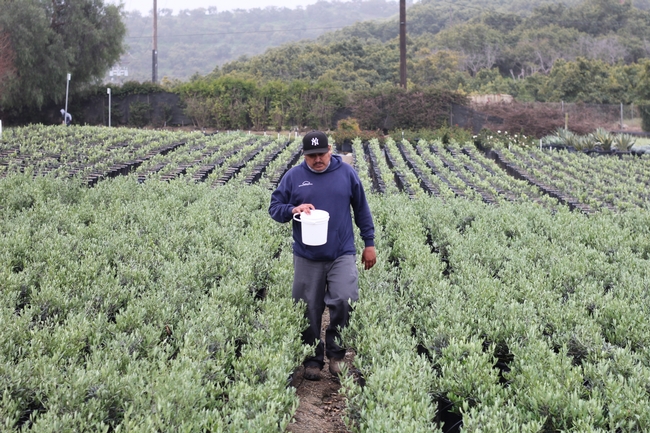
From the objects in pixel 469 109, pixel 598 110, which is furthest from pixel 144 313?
pixel 598 110

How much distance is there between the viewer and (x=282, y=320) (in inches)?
164

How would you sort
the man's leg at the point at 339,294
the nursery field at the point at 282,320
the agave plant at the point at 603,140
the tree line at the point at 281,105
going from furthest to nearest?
the tree line at the point at 281,105
the agave plant at the point at 603,140
the man's leg at the point at 339,294
the nursery field at the point at 282,320

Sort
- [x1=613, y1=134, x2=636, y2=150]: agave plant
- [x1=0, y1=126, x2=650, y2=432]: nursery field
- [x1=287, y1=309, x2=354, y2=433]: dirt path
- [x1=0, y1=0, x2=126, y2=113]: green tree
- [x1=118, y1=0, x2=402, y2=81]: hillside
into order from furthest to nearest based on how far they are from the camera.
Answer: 1. [x1=118, y1=0, x2=402, y2=81]: hillside
2. [x1=0, y1=0, x2=126, y2=113]: green tree
3. [x1=613, y1=134, x2=636, y2=150]: agave plant
4. [x1=287, y1=309, x2=354, y2=433]: dirt path
5. [x1=0, y1=126, x2=650, y2=432]: nursery field

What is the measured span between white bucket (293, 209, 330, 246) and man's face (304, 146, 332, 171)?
0.33 metres

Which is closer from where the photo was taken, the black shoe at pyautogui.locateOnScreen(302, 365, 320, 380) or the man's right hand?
the man's right hand

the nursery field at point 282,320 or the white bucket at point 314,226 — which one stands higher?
the white bucket at point 314,226

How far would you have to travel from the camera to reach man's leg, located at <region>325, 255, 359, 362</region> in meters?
4.28

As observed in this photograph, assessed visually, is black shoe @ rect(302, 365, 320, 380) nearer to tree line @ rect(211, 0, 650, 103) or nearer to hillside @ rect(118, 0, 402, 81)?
tree line @ rect(211, 0, 650, 103)

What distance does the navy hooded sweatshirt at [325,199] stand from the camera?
13.9ft

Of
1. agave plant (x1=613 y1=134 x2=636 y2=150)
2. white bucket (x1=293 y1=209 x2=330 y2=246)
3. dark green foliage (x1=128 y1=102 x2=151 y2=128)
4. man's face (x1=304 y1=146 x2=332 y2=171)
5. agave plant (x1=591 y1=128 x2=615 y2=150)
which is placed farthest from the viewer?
dark green foliage (x1=128 y1=102 x2=151 y2=128)

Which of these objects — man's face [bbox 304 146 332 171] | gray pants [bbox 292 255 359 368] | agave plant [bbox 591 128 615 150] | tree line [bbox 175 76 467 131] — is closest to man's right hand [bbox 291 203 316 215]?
man's face [bbox 304 146 332 171]

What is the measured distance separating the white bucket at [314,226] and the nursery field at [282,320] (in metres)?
0.61

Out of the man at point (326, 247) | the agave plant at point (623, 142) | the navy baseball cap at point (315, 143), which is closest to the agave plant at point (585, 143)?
the agave plant at point (623, 142)

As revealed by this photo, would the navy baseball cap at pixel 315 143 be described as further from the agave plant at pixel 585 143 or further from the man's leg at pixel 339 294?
the agave plant at pixel 585 143
